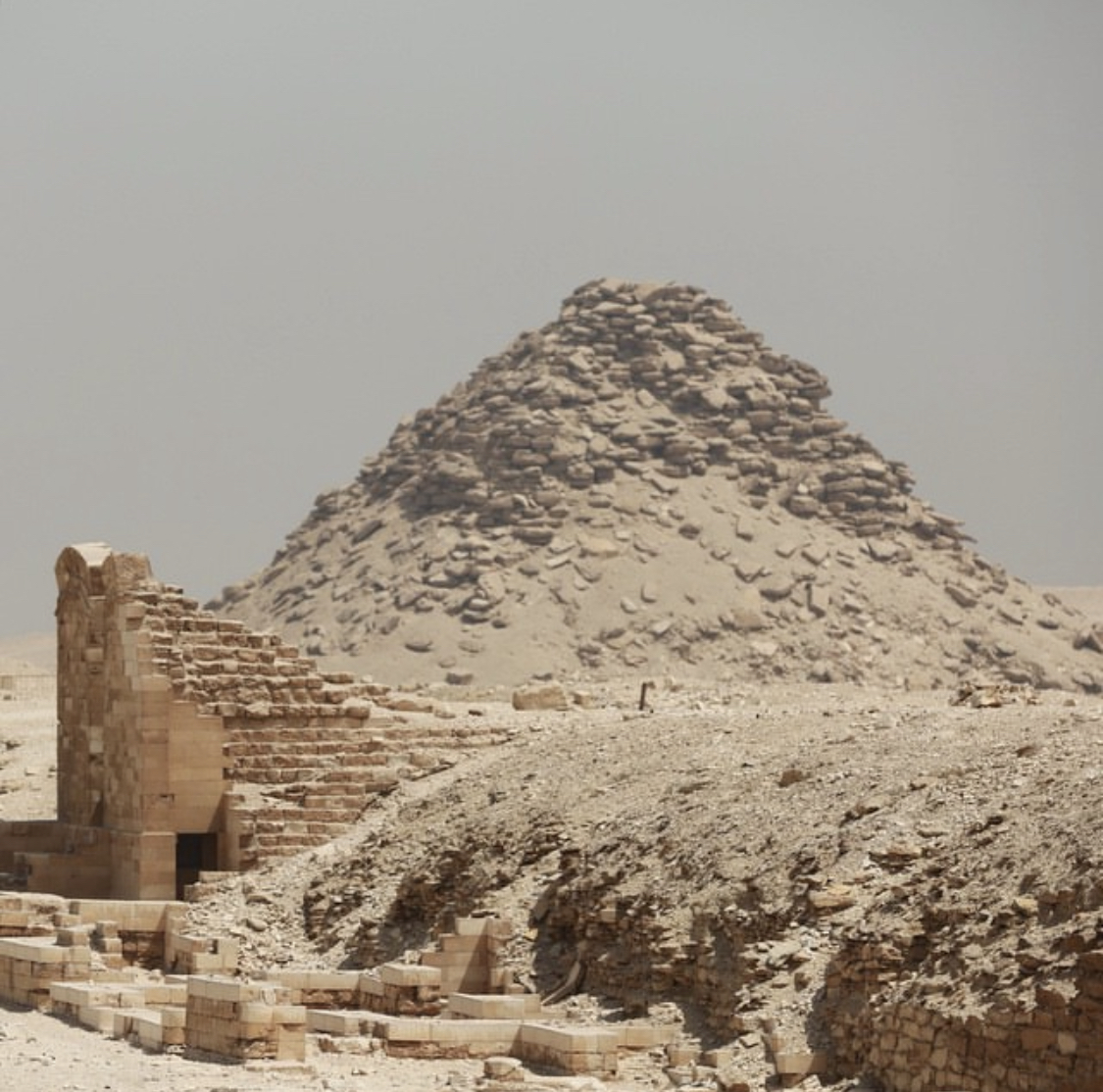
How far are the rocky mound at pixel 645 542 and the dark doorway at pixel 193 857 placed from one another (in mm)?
33033

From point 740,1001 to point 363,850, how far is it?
7361 millimetres

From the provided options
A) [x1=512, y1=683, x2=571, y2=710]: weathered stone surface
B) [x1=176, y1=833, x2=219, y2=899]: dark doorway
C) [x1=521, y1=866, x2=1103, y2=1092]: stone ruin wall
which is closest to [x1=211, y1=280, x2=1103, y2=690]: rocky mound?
[x1=512, y1=683, x2=571, y2=710]: weathered stone surface

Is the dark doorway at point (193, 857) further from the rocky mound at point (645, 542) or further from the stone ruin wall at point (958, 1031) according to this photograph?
the rocky mound at point (645, 542)

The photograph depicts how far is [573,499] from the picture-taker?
7150 cm

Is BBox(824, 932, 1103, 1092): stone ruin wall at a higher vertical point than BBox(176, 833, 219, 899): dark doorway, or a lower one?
lower

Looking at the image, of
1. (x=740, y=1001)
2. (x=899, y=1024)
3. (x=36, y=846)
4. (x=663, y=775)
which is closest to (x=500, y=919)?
(x=663, y=775)

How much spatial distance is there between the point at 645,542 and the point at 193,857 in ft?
136

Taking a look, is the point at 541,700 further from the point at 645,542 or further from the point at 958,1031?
the point at 645,542

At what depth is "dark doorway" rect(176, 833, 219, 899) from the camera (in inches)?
1109

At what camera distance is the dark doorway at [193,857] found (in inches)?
1109

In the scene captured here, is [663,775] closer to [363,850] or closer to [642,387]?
[363,850]

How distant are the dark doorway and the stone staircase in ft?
1.99

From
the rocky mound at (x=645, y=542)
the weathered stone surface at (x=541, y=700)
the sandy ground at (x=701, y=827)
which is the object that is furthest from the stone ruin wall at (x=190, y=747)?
the rocky mound at (x=645, y=542)

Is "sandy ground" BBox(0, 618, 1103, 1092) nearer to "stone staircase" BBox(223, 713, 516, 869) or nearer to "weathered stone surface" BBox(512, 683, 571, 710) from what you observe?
"stone staircase" BBox(223, 713, 516, 869)
